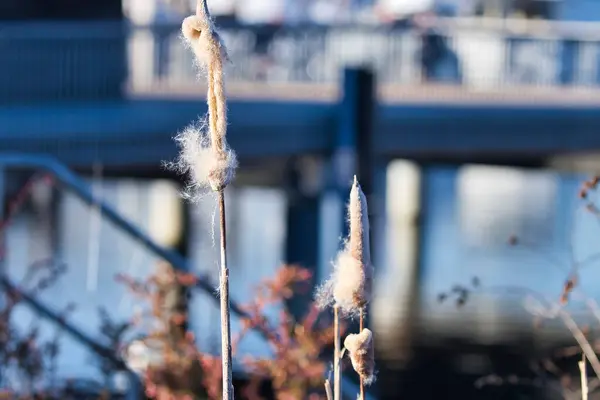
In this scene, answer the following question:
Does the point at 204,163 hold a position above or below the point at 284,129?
below

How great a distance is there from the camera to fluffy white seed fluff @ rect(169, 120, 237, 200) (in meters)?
1.82

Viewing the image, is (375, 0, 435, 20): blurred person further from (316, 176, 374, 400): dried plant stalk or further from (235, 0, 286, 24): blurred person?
(316, 176, 374, 400): dried plant stalk

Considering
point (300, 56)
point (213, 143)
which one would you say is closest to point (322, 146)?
point (300, 56)

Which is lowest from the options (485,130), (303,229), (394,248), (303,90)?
(303,229)

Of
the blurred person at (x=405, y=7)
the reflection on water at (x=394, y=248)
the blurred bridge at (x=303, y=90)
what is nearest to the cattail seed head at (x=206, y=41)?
the reflection on water at (x=394, y=248)

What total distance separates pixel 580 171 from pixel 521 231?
3.58 metres

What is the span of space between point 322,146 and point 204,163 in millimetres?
10274

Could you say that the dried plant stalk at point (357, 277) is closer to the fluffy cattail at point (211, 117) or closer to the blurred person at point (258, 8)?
the fluffy cattail at point (211, 117)

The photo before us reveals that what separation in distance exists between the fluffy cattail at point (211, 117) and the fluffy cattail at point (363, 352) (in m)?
0.30

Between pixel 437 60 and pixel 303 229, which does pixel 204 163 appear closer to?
pixel 303 229

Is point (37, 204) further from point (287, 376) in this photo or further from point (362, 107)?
point (287, 376)

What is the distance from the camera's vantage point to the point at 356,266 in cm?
191

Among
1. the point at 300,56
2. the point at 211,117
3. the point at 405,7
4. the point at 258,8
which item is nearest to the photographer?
the point at 211,117

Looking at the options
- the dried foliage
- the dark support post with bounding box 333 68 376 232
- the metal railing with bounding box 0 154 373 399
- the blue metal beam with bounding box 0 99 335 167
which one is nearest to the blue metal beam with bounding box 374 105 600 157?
the blue metal beam with bounding box 0 99 335 167
